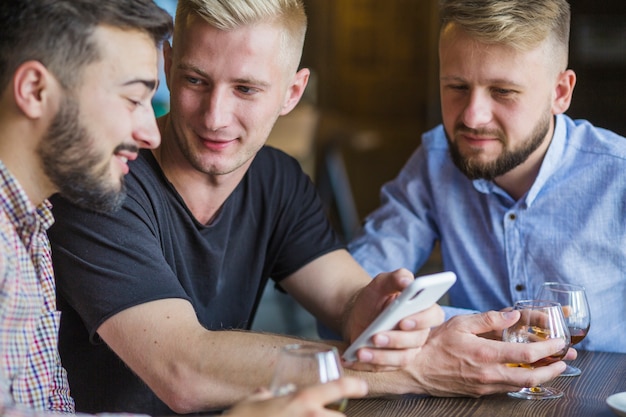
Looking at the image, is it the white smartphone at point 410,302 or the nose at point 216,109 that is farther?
the nose at point 216,109

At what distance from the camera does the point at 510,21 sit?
6.97ft

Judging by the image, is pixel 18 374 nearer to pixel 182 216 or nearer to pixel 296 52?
pixel 182 216

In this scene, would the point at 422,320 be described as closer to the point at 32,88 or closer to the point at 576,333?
the point at 576,333

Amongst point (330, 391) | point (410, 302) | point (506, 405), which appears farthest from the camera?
point (506, 405)

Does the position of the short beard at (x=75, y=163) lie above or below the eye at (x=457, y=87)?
below

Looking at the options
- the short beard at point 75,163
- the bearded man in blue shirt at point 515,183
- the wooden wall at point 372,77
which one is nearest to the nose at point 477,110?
the bearded man in blue shirt at point 515,183

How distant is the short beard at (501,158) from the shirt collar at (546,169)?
0.05m

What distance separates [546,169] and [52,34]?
4.47ft

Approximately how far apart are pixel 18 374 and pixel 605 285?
1498 mm

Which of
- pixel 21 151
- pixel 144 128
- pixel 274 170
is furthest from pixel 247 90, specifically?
pixel 21 151

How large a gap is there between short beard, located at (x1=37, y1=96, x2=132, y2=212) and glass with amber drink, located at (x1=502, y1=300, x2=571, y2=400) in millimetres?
785

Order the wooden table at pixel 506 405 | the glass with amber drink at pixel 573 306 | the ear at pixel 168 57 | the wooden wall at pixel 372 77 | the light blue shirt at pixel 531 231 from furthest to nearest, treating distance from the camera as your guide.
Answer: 1. the wooden wall at pixel 372 77
2. the light blue shirt at pixel 531 231
3. the ear at pixel 168 57
4. the glass with amber drink at pixel 573 306
5. the wooden table at pixel 506 405

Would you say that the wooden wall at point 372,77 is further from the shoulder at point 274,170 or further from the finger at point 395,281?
the finger at point 395,281

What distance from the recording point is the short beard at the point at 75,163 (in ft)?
4.60
